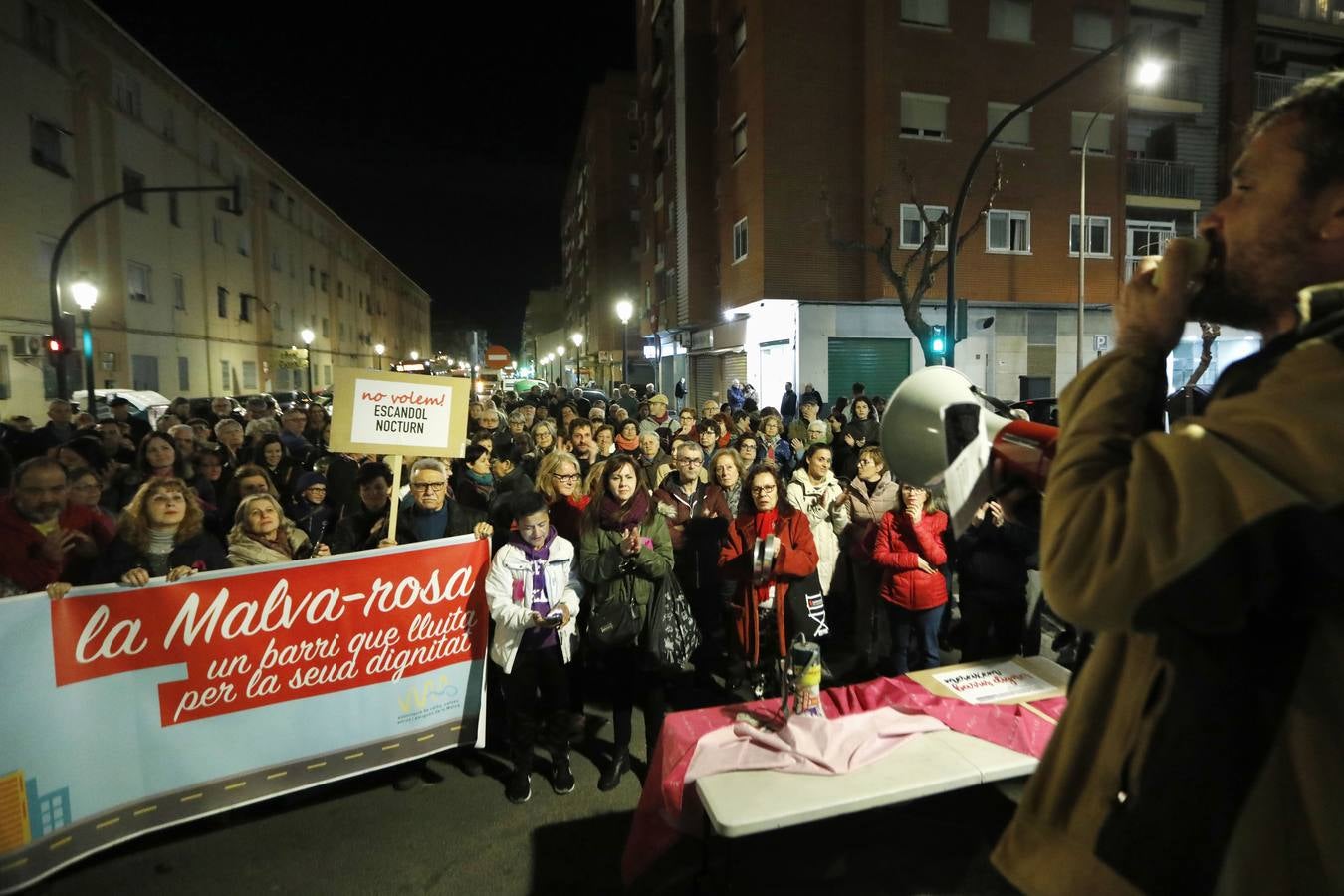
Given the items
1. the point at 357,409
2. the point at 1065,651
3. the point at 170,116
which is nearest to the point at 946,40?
the point at 1065,651

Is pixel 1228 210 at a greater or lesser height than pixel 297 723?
greater

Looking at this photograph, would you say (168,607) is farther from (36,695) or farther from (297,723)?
(297,723)

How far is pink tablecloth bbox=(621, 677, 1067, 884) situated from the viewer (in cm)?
300

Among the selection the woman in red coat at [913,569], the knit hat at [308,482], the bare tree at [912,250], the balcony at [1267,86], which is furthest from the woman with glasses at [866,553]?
the balcony at [1267,86]

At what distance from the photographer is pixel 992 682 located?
12.1ft

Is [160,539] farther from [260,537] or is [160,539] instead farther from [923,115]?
[923,115]

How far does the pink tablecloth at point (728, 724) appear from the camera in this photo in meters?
3.00

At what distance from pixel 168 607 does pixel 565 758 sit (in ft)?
7.72

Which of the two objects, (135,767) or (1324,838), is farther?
(135,767)

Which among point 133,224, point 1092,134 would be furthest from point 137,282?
point 1092,134

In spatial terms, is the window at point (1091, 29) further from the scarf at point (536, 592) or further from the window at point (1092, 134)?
the scarf at point (536, 592)

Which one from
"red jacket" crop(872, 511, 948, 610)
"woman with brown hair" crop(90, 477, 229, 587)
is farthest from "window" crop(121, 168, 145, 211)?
"red jacket" crop(872, 511, 948, 610)

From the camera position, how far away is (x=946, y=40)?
21.0 meters

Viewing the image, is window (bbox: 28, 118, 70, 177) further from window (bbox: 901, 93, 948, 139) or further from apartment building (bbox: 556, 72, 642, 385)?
apartment building (bbox: 556, 72, 642, 385)
